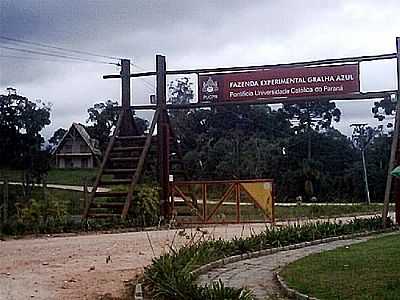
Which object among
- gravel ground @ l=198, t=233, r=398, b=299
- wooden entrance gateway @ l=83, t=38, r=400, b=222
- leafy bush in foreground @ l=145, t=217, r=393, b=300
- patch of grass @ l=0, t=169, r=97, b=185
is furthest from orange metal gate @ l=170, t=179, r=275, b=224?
patch of grass @ l=0, t=169, r=97, b=185

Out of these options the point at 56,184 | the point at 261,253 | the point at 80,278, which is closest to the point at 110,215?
the point at 261,253

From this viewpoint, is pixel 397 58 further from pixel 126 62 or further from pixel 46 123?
pixel 46 123

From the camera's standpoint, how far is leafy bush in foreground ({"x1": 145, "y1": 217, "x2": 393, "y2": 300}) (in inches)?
359

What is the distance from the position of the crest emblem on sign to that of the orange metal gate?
3.11 metres

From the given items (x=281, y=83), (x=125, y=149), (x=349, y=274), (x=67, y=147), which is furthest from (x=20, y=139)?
(x=67, y=147)

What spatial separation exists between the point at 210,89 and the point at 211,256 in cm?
1185

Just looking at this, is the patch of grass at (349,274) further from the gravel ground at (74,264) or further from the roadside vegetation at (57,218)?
the roadside vegetation at (57,218)

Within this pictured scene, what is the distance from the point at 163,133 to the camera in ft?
83.1

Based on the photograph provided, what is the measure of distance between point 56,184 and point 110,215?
21776 mm

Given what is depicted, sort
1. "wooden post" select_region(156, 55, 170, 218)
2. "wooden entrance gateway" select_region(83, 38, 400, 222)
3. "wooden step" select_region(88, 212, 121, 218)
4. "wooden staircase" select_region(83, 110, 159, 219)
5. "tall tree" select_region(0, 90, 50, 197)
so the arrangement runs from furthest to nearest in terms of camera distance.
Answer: "tall tree" select_region(0, 90, 50, 197), "wooden post" select_region(156, 55, 170, 218), "wooden staircase" select_region(83, 110, 159, 219), "wooden step" select_region(88, 212, 121, 218), "wooden entrance gateway" select_region(83, 38, 400, 222)

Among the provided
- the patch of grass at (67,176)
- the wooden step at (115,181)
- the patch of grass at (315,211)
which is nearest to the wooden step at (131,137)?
the wooden step at (115,181)

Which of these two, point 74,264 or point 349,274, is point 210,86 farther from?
point 349,274

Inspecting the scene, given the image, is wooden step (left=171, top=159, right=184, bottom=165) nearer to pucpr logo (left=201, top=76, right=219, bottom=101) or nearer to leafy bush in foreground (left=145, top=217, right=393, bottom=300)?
pucpr logo (left=201, top=76, right=219, bottom=101)

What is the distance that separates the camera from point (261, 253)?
15.0 meters
